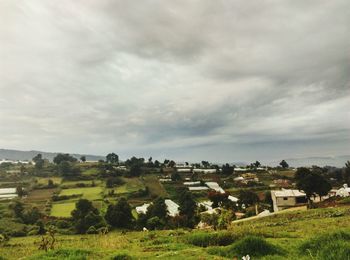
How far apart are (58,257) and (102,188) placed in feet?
418

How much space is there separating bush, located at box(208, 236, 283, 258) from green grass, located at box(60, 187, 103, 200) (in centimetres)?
11077

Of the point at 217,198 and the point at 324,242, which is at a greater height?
the point at 324,242

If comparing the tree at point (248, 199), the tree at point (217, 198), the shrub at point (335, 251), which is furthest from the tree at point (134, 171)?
the shrub at point (335, 251)

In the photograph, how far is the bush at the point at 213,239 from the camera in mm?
19703

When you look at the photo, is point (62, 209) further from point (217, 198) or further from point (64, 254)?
point (64, 254)

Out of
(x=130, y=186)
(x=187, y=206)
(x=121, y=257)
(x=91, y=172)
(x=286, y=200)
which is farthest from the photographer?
(x=91, y=172)

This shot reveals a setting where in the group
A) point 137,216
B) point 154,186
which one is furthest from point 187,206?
point 154,186

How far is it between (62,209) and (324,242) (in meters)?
107

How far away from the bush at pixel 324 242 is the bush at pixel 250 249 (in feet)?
4.56

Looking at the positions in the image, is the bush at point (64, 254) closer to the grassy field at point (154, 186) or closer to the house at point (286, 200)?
the house at point (286, 200)

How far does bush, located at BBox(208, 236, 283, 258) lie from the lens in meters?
15.3

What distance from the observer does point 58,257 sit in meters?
16.2

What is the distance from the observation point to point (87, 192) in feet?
439

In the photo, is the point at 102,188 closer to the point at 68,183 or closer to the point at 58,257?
the point at 68,183
